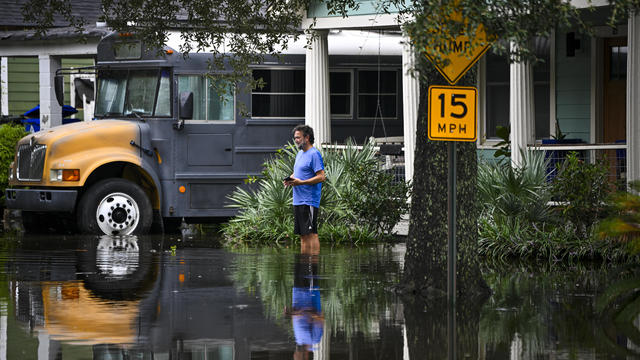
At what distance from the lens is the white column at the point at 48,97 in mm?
26469

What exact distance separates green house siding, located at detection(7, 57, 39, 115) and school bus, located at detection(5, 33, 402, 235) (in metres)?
12.7

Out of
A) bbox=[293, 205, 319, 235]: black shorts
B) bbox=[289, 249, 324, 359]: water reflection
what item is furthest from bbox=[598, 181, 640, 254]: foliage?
bbox=[293, 205, 319, 235]: black shorts

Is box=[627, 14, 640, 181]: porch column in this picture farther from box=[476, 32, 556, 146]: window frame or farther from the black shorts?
the black shorts

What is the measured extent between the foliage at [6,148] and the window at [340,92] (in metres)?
6.12

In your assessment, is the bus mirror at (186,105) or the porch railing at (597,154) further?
the bus mirror at (186,105)

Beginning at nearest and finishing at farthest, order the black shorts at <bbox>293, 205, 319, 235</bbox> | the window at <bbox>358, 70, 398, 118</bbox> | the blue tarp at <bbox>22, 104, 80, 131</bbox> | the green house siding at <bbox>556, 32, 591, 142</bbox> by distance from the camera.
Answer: the black shorts at <bbox>293, 205, 319, 235</bbox>, the green house siding at <bbox>556, 32, 591, 142</bbox>, the window at <bbox>358, 70, 398, 118</bbox>, the blue tarp at <bbox>22, 104, 80, 131</bbox>

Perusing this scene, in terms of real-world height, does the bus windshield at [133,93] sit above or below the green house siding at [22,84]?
below

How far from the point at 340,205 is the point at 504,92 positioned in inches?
178

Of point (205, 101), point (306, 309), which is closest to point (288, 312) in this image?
point (306, 309)

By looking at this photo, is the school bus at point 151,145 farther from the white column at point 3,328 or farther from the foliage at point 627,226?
the foliage at point 627,226

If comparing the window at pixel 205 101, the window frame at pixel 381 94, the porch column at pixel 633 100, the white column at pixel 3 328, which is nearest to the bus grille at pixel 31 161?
the window at pixel 205 101

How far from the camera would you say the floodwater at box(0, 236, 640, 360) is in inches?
335

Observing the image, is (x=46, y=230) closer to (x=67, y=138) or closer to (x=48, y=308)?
(x=67, y=138)

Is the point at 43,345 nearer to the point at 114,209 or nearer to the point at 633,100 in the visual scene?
the point at 633,100
